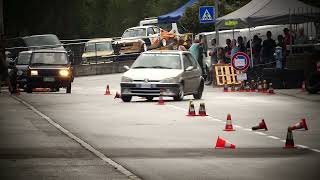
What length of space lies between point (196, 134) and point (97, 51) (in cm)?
4293

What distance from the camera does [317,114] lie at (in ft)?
85.6

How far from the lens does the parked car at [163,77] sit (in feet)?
104

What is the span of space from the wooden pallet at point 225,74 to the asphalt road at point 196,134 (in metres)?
6.04

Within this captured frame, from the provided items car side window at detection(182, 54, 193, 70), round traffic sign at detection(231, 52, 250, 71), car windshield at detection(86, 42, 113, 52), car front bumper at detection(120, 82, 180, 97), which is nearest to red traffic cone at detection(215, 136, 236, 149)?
→ car front bumper at detection(120, 82, 180, 97)

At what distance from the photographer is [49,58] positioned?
138 feet

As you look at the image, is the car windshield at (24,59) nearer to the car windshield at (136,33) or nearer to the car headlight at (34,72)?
the car headlight at (34,72)

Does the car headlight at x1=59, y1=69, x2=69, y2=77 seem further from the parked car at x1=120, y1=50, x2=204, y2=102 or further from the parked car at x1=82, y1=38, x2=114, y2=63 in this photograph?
the parked car at x1=82, y1=38, x2=114, y2=63

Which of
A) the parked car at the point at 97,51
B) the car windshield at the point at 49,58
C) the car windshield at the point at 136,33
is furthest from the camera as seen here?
the car windshield at the point at 136,33

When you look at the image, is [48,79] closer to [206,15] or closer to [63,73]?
[63,73]

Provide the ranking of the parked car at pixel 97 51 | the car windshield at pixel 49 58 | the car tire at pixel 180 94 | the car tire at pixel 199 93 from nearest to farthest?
the car tire at pixel 180 94 → the car tire at pixel 199 93 → the car windshield at pixel 49 58 → the parked car at pixel 97 51

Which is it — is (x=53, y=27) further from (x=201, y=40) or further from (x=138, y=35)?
(x=201, y=40)

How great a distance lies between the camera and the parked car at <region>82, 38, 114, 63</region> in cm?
6269

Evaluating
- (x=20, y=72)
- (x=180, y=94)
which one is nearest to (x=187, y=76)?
(x=180, y=94)

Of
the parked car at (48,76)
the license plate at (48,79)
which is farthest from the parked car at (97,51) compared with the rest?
the license plate at (48,79)
